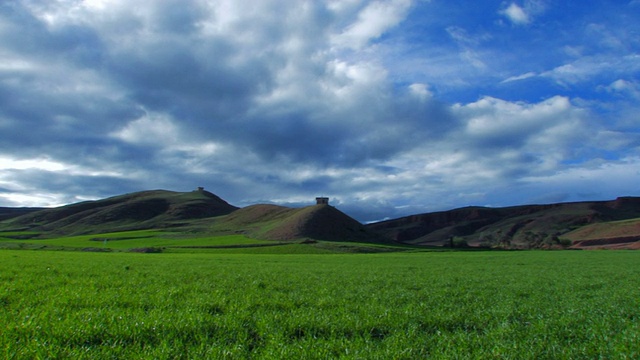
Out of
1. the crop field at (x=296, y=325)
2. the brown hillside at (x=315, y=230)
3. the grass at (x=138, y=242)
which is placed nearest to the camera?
the crop field at (x=296, y=325)

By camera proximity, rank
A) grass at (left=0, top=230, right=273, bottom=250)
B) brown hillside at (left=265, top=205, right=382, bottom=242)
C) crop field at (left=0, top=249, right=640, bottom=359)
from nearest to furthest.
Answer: crop field at (left=0, top=249, right=640, bottom=359) < grass at (left=0, top=230, right=273, bottom=250) < brown hillside at (left=265, top=205, right=382, bottom=242)

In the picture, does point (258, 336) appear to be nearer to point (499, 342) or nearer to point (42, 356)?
point (42, 356)

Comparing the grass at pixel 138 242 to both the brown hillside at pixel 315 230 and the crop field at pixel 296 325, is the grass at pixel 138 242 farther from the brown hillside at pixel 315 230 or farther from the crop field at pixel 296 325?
the crop field at pixel 296 325

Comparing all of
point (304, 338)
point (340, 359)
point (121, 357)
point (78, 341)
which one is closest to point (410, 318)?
point (304, 338)

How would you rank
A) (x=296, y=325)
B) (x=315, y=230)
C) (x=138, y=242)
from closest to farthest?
(x=296, y=325) → (x=138, y=242) → (x=315, y=230)

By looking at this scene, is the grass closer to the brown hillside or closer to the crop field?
the brown hillside

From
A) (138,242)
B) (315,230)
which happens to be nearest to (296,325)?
(138,242)

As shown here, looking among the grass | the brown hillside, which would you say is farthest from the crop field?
the brown hillside

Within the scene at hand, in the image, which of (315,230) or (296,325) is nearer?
(296,325)

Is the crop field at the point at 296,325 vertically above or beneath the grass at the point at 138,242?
above

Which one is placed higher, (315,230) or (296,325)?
(296,325)

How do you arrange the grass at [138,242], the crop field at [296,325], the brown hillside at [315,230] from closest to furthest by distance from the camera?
the crop field at [296,325], the grass at [138,242], the brown hillside at [315,230]

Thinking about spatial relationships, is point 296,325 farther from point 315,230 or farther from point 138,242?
point 315,230

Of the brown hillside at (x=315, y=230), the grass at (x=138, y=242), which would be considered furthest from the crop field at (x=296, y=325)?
the brown hillside at (x=315, y=230)
